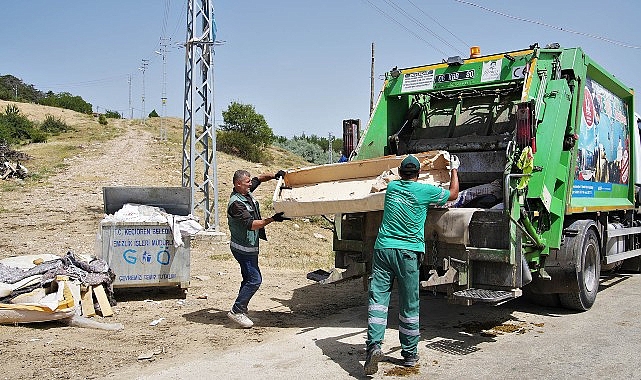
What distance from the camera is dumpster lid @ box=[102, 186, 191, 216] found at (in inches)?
279

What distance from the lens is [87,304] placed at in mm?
5742

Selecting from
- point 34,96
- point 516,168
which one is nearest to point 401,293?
point 516,168

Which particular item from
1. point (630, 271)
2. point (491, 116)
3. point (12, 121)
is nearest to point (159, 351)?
point (491, 116)

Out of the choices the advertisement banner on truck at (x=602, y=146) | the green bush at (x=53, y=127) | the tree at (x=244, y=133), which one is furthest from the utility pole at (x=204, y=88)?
the green bush at (x=53, y=127)

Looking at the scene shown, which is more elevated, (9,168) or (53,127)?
(53,127)

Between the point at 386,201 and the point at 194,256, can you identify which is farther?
the point at 194,256

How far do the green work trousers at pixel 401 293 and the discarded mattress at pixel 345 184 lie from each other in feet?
2.20

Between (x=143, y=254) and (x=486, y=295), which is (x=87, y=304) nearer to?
(x=143, y=254)

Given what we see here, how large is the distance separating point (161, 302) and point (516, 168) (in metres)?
3.98

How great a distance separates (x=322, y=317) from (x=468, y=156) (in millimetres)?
2257

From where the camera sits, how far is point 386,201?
14.6 ft

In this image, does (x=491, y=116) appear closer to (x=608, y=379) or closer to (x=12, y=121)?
A: (x=608, y=379)

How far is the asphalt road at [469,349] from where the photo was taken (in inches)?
163

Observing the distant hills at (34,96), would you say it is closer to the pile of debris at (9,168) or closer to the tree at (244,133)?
the tree at (244,133)
